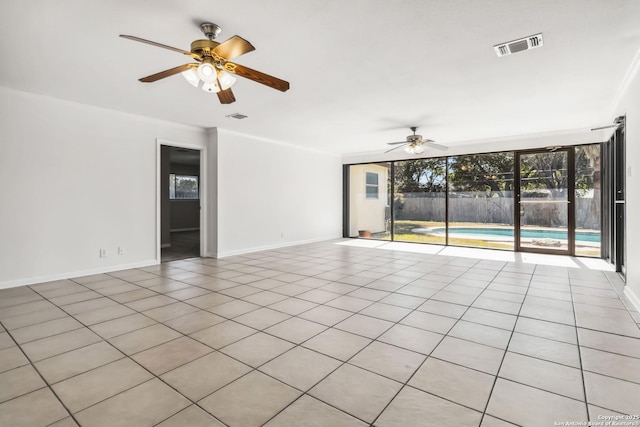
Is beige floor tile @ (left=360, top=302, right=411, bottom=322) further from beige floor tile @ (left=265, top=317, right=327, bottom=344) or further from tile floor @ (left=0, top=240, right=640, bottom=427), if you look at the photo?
beige floor tile @ (left=265, top=317, right=327, bottom=344)

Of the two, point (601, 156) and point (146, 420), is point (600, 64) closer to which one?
point (601, 156)

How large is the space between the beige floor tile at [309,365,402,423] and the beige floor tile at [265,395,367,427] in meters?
0.05

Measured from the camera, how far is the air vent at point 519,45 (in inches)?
107

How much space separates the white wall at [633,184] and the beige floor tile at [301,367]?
3.22m

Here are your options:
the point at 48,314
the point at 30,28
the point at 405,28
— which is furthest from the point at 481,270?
the point at 30,28

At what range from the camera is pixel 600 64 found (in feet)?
10.6

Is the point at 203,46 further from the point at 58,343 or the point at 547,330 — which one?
the point at 547,330

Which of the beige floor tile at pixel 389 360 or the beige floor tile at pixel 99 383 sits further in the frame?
the beige floor tile at pixel 389 360

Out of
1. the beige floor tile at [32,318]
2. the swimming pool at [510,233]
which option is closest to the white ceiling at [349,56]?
the swimming pool at [510,233]

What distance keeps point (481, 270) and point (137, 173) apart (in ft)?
18.6

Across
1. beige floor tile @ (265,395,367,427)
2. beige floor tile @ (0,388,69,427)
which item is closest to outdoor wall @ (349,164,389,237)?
beige floor tile @ (265,395,367,427)

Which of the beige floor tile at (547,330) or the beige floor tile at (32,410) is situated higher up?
the beige floor tile at (547,330)

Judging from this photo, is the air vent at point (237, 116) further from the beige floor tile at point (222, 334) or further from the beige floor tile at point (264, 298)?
the beige floor tile at point (222, 334)

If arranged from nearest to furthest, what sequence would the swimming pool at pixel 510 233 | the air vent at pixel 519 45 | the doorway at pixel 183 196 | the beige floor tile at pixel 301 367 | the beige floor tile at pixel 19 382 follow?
the beige floor tile at pixel 19 382 < the beige floor tile at pixel 301 367 < the air vent at pixel 519 45 < the swimming pool at pixel 510 233 < the doorway at pixel 183 196
